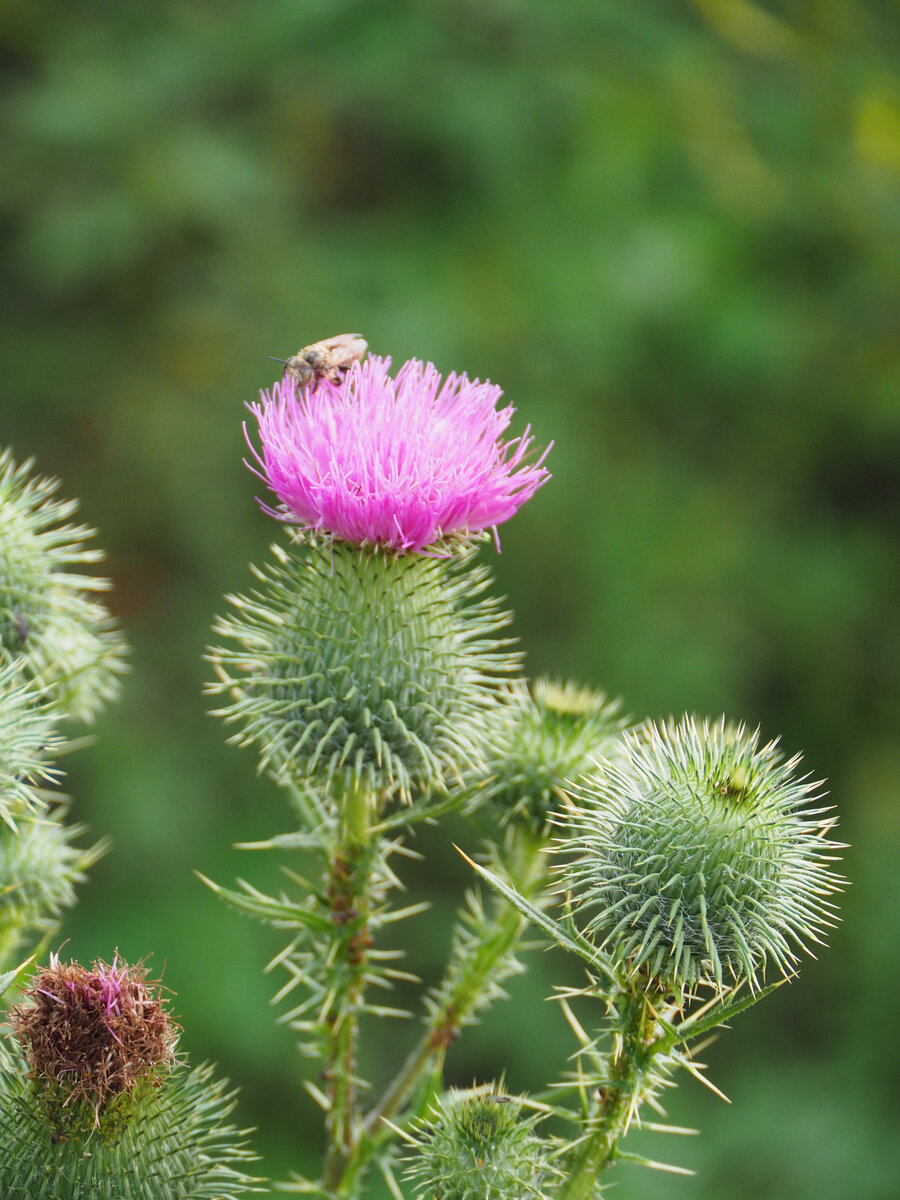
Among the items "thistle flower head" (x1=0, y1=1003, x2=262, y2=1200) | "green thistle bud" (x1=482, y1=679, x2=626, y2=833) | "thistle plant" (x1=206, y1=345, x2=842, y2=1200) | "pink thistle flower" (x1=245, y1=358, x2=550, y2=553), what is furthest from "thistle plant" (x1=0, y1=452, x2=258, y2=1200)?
"green thistle bud" (x1=482, y1=679, x2=626, y2=833)

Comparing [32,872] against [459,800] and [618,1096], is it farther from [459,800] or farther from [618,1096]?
[618,1096]

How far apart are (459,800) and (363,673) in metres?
0.36

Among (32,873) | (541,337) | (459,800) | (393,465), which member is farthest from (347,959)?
(541,337)

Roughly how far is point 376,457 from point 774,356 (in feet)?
13.2

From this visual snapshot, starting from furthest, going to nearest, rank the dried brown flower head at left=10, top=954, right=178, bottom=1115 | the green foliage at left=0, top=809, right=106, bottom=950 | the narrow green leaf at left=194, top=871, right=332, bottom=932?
1. the green foliage at left=0, top=809, right=106, bottom=950
2. the narrow green leaf at left=194, top=871, right=332, bottom=932
3. the dried brown flower head at left=10, top=954, right=178, bottom=1115

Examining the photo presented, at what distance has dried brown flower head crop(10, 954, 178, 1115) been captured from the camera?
2.03 meters

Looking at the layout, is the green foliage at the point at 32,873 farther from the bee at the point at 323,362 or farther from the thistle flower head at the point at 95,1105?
the bee at the point at 323,362

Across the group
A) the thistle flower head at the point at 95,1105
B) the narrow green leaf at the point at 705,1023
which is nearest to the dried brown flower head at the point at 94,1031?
the thistle flower head at the point at 95,1105

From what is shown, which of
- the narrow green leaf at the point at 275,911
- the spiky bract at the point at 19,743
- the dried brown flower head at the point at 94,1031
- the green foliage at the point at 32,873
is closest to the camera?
the dried brown flower head at the point at 94,1031

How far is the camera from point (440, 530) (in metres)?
2.59

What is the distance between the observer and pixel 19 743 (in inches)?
87.7

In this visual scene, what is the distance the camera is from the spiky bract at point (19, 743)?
220cm

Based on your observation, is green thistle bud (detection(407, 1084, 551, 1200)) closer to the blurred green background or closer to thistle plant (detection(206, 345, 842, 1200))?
thistle plant (detection(206, 345, 842, 1200))

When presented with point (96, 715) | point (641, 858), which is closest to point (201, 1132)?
point (641, 858)
